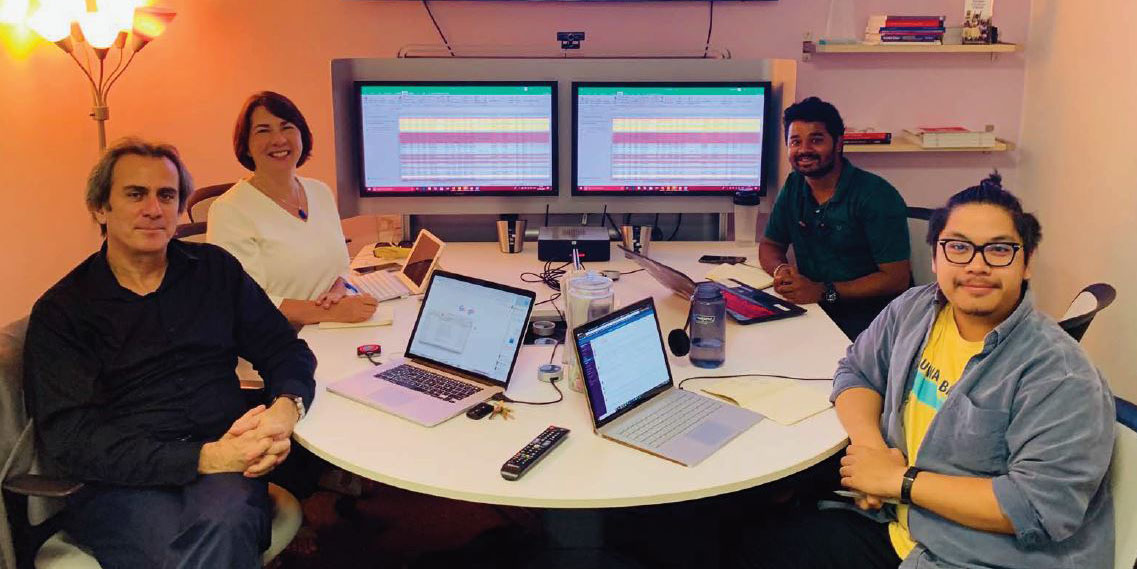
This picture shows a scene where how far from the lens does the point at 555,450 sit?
179cm

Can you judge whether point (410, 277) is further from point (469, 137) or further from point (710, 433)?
point (710, 433)

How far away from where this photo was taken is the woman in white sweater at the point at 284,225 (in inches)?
101

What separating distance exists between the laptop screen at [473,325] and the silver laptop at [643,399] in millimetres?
223

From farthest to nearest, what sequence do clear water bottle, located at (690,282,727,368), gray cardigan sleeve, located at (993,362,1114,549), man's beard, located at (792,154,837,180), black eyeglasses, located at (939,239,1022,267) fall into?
man's beard, located at (792,154,837,180), clear water bottle, located at (690,282,727,368), black eyeglasses, located at (939,239,1022,267), gray cardigan sleeve, located at (993,362,1114,549)

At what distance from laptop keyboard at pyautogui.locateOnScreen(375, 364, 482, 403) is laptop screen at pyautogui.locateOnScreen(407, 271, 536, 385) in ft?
0.13

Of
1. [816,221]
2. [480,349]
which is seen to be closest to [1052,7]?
[816,221]

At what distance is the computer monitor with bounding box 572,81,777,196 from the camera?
338 cm

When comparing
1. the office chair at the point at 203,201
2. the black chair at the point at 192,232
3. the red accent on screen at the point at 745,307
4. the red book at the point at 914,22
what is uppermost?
the red book at the point at 914,22

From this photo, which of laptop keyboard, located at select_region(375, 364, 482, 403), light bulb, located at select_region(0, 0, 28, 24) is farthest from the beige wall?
light bulb, located at select_region(0, 0, 28, 24)

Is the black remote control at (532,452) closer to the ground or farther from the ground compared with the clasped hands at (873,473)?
farther from the ground

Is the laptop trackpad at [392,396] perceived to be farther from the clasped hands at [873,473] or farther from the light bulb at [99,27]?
the light bulb at [99,27]

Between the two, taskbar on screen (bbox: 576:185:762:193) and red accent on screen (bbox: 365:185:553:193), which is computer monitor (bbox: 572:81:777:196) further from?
red accent on screen (bbox: 365:185:553:193)

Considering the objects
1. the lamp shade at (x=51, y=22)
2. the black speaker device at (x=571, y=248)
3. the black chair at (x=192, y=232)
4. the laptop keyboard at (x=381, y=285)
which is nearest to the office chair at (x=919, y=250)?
the black speaker device at (x=571, y=248)

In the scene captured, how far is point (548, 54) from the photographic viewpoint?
372 centimetres
